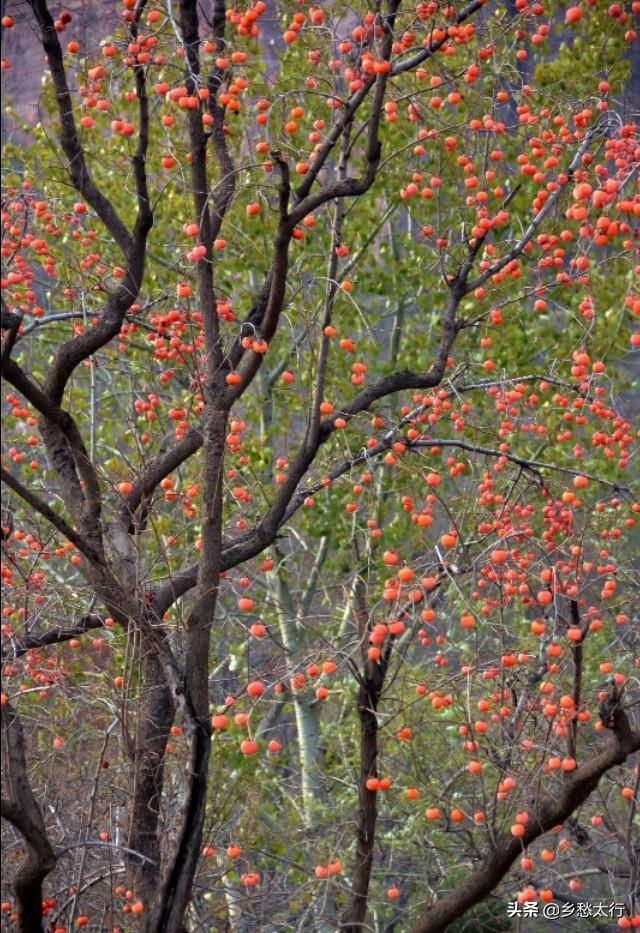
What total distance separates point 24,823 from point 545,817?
2118 millimetres

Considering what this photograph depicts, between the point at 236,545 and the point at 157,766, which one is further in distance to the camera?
the point at 236,545

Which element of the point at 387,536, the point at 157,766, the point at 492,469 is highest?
the point at 387,536

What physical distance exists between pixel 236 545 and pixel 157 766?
110 cm

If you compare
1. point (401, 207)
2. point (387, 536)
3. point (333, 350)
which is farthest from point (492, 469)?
point (401, 207)

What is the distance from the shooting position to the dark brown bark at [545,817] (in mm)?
4492

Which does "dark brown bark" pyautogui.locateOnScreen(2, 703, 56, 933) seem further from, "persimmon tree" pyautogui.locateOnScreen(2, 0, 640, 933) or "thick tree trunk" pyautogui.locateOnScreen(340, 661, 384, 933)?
"thick tree trunk" pyautogui.locateOnScreen(340, 661, 384, 933)

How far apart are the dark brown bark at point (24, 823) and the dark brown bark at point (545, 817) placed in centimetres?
171

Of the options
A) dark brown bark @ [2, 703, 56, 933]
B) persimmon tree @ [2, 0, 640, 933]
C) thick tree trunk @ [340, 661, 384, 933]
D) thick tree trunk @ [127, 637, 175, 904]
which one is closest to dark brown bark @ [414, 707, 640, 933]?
persimmon tree @ [2, 0, 640, 933]

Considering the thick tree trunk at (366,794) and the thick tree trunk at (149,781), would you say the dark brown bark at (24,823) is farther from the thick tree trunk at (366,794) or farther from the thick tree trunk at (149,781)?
the thick tree trunk at (366,794)

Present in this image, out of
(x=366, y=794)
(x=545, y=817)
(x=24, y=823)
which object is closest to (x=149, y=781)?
(x=24, y=823)

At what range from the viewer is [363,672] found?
5.23 m

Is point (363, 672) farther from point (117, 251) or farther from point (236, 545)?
point (117, 251)

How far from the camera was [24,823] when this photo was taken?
4.23 metres

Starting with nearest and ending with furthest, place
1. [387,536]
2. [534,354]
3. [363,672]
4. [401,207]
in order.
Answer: [363,672]
[387,536]
[534,354]
[401,207]
